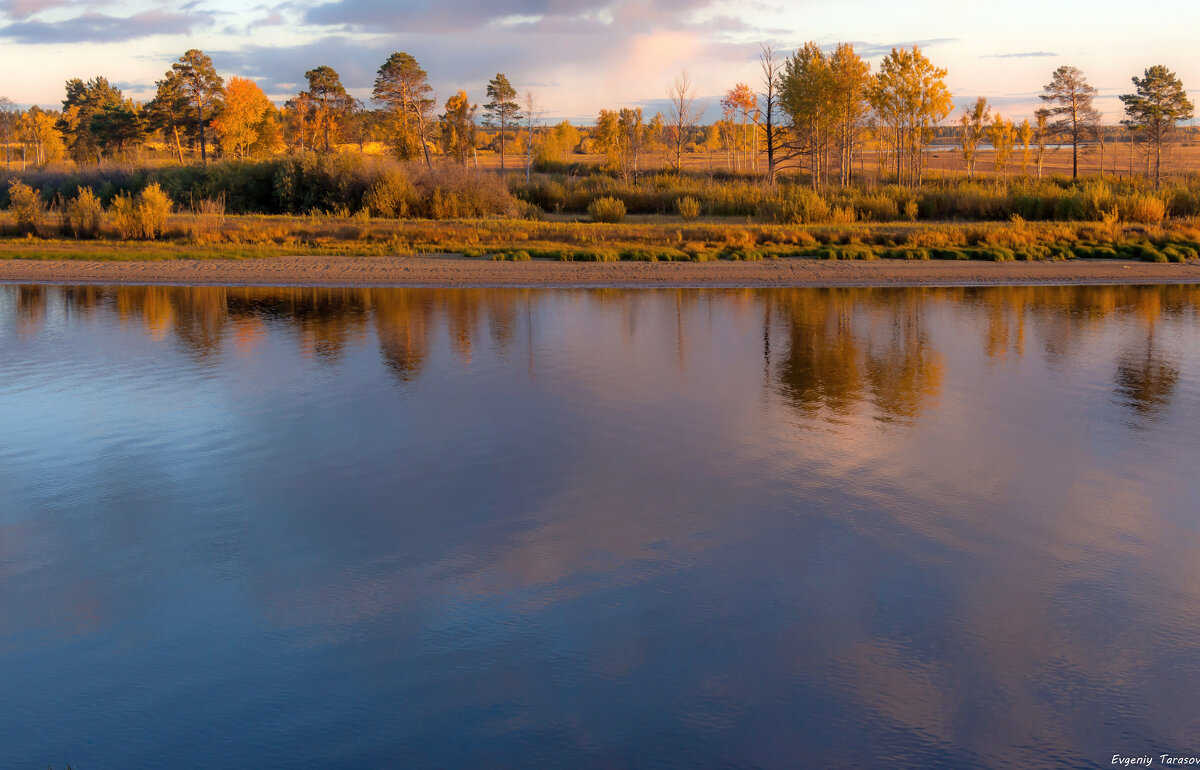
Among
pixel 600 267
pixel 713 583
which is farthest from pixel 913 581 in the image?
pixel 600 267

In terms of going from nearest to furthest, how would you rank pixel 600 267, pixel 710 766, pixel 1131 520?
1. pixel 710 766
2. pixel 1131 520
3. pixel 600 267

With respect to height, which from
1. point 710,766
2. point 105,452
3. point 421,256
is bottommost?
point 710,766

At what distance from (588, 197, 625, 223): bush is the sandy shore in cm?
1209

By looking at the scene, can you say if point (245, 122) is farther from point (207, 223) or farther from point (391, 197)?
point (207, 223)

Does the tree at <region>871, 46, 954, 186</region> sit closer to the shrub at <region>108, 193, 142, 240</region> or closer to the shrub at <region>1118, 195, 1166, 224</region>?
the shrub at <region>1118, 195, 1166, 224</region>

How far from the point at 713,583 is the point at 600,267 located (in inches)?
654

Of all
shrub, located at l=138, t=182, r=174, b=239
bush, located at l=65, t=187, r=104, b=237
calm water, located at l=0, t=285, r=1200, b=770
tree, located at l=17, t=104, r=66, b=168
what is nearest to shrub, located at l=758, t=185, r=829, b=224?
shrub, located at l=138, t=182, r=174, b=239

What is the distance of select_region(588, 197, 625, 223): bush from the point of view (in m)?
34.1

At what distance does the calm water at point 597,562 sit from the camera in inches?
164

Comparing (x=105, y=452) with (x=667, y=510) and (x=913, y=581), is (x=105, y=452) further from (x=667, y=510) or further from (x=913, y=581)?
(x=913, y=581)

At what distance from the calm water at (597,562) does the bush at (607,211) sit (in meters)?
22.9

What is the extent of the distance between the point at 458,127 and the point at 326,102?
1092 cm

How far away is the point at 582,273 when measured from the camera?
69.1 ft

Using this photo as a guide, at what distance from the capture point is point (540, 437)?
855 centimetres
